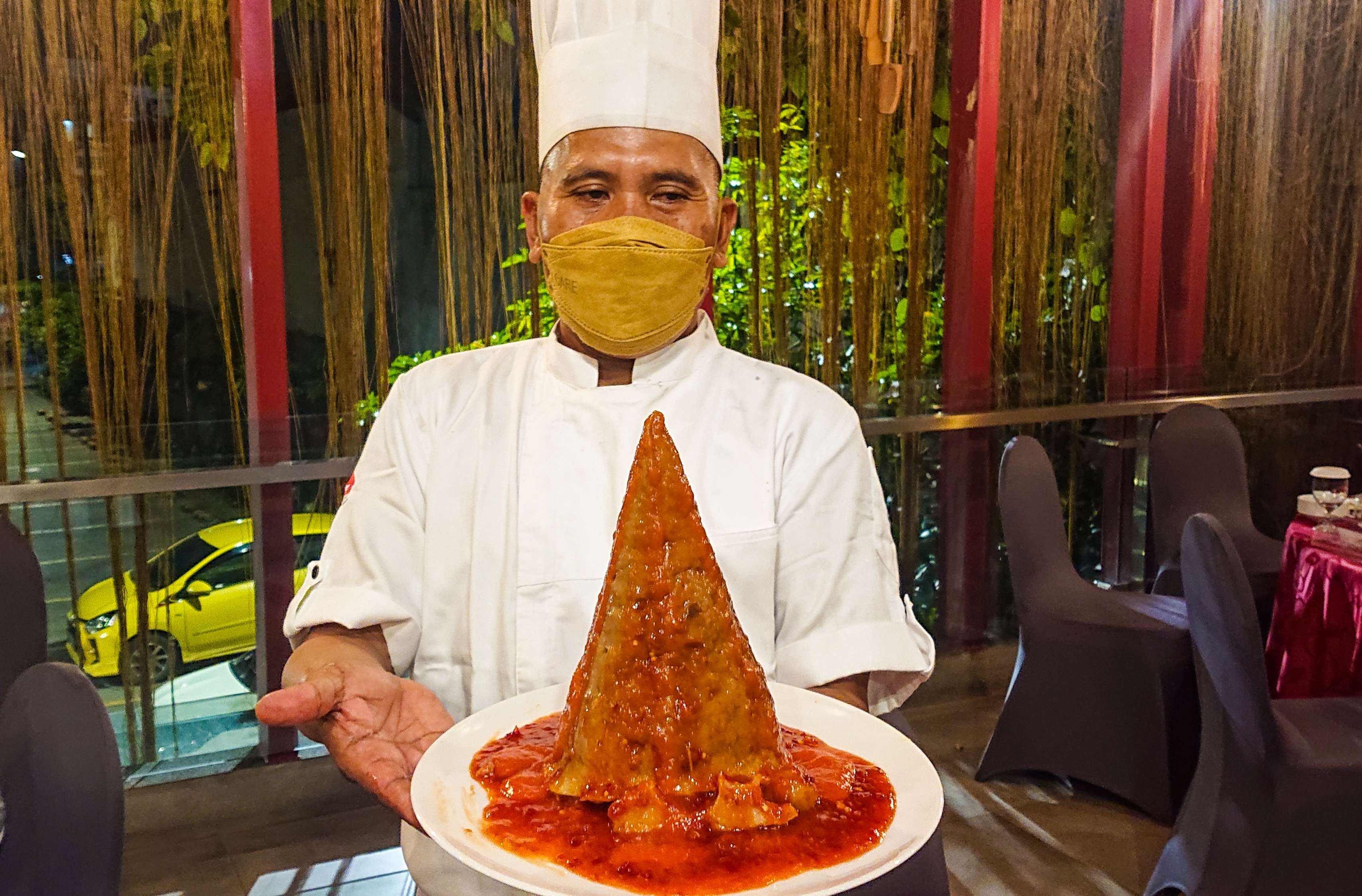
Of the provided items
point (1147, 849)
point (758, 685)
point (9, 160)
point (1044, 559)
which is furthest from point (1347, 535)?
point (9, 160)

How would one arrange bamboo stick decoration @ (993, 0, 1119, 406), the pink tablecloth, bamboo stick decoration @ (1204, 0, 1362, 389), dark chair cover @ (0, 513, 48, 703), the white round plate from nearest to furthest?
the white round plate → dark chair cover @ (0, 513, 48, 703) → the pink tablecloth → bamboo stick decoration @ (993, 0, 1119, 406) → bamboo stick decoration @ (1204, 0, 1362, 389)

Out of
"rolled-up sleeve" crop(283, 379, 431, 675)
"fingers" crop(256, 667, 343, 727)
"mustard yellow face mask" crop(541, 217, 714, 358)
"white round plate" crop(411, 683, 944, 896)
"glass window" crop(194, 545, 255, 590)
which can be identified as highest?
"mustard yellow face mask" crop(541, 217, 714, 358)

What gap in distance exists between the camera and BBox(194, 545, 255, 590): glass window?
10.3 feet

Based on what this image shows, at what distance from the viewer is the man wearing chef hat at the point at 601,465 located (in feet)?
4.62

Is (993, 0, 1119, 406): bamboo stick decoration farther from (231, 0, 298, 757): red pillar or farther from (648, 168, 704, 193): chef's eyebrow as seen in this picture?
(648, 168, 704, 193): chef's eyebrow

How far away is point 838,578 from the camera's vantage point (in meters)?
1.47

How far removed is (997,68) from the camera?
3840 millimetres

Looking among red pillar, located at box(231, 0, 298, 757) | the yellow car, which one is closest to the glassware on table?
the yellow car

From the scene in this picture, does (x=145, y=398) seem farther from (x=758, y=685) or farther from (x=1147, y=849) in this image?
(x=1147, y=849)

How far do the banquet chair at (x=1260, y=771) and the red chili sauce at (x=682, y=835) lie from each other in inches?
56.5

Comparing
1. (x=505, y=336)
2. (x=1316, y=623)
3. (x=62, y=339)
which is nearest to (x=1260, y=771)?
(x=1316, y=623)

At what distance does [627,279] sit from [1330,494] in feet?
8.24

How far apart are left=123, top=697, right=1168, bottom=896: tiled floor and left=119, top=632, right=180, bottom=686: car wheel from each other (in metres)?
0.47

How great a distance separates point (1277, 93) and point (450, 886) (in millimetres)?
4651
